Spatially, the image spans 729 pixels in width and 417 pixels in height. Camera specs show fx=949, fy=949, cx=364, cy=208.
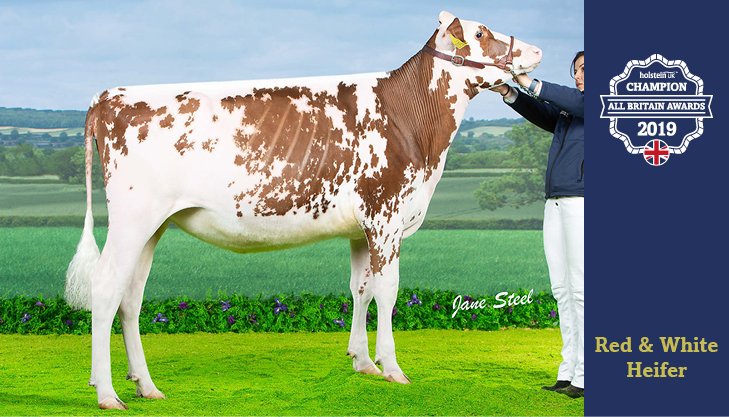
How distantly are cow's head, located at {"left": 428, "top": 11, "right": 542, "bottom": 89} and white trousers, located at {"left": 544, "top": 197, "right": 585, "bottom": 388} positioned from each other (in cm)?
107

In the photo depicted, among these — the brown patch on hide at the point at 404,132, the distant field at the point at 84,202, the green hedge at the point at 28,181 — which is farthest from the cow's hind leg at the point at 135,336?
the green hedge at the point at 28,181

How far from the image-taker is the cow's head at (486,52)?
7184 mm

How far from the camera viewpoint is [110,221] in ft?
21.3

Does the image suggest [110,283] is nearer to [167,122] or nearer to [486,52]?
[167,122]

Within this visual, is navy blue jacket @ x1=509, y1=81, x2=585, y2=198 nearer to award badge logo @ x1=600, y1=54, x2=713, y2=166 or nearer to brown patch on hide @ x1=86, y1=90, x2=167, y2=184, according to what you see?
award badge logo @ x1=600, y1=54, x2=713, y2=166

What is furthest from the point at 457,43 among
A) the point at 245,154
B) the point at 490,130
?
the point at 490,130

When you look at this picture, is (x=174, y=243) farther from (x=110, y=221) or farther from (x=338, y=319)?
(x=110, y=221)

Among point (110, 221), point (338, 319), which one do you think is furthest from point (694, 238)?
point (338, 319)

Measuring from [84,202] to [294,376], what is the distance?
245 inches

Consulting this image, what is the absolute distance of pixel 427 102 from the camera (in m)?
7.23

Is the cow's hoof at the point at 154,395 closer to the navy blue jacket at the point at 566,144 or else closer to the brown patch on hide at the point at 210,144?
the brown patch on hide at the point at 210,144

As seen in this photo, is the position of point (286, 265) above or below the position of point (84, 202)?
below

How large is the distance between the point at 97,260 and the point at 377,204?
202 cm

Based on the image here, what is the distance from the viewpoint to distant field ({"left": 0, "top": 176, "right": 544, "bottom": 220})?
12828 millimetres
